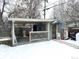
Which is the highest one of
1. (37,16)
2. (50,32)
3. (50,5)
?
(50,5)

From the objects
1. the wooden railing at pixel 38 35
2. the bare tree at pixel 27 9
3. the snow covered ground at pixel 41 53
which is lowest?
the snow covered ground at pixel 41 53

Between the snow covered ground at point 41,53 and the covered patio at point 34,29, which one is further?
the covered patio at point 34,29

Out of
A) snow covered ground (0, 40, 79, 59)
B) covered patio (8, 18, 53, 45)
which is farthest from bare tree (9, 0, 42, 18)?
snow covered ground (0, 40, 79, 59)

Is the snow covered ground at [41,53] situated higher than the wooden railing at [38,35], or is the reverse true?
the wooden railing at [38,35]

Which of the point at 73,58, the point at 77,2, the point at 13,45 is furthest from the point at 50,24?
the point at 77,2

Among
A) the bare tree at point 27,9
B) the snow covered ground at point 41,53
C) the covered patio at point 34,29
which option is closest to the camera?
the snow covered ground at point 41,53

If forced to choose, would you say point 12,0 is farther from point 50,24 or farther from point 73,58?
point 73,58

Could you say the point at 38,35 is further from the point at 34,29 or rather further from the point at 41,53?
the point at 41,53

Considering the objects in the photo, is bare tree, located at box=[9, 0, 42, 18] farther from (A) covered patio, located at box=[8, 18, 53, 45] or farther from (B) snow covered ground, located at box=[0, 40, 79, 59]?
(B) snow covered ground, located at box=[0, 40, 79, 59]

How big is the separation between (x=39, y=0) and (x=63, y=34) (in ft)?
25.3

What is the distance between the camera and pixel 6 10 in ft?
66.9

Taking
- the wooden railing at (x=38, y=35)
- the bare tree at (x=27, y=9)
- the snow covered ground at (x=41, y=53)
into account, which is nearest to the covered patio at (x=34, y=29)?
the wooden railing at (x=38, y=35)

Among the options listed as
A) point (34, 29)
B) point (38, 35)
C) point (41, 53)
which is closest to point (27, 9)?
point (34, 29)

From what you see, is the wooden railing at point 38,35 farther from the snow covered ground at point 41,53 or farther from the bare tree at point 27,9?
the bare tree at point 27,9
